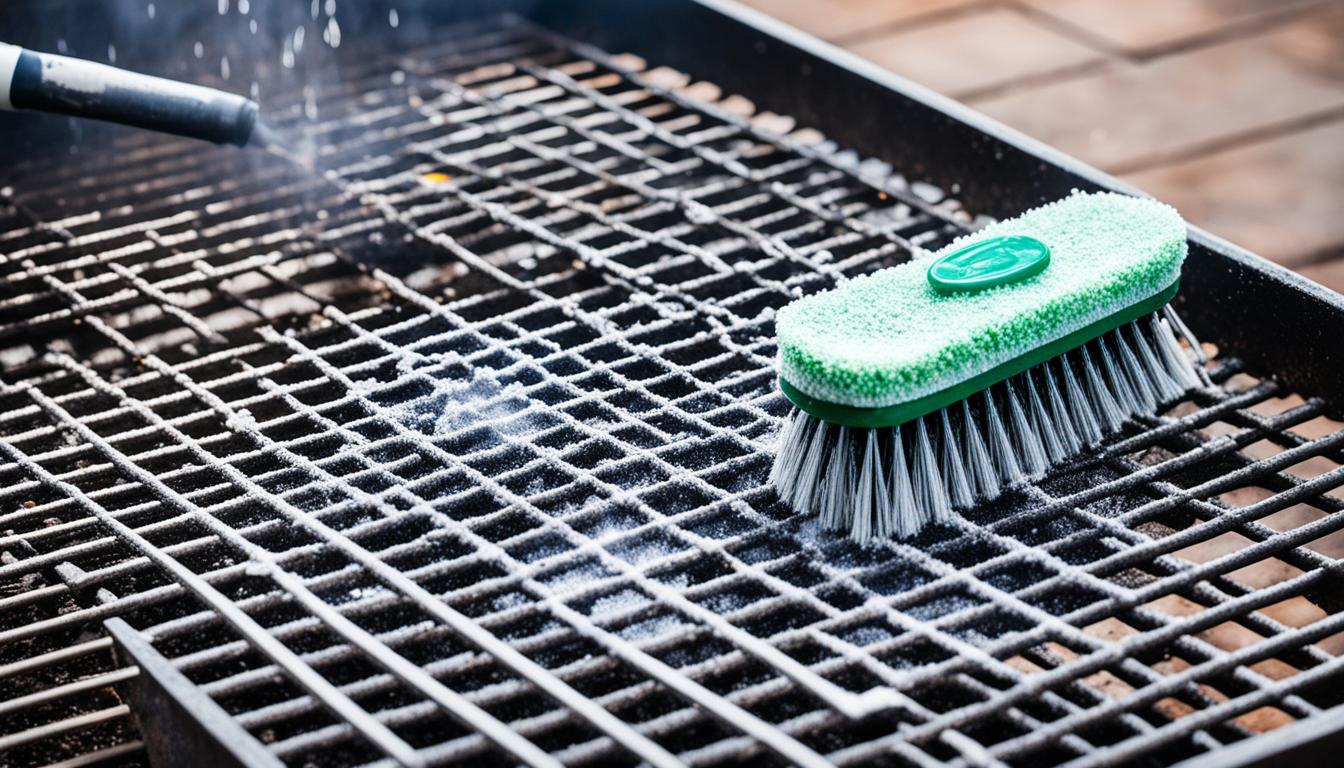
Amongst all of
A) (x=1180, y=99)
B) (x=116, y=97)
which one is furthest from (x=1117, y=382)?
(x=1180, y=99)

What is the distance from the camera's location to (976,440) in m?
1.66

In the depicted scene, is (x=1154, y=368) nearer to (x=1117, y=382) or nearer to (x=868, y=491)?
(x=1117, y=382)

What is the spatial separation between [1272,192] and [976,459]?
1.99 metres

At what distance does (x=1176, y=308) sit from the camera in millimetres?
2062

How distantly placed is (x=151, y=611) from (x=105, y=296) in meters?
0.77

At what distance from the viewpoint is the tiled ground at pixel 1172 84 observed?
3289 millimetres

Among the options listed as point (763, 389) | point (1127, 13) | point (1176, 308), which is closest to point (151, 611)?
point (763, 389)

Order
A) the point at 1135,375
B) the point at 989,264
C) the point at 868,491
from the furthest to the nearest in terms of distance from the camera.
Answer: the point at 1135,375
the point at 989,264
the point at 868,491

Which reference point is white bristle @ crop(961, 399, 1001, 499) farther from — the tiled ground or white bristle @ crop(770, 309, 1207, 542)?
the tiled ground

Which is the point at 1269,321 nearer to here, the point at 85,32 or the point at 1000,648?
the point at 1000,648

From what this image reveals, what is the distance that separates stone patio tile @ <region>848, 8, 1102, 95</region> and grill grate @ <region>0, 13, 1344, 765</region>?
1561 mm

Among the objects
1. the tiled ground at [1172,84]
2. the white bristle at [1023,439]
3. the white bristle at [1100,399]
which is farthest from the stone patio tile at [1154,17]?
the white bristle at [1023,439]

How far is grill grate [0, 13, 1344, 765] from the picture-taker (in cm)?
140

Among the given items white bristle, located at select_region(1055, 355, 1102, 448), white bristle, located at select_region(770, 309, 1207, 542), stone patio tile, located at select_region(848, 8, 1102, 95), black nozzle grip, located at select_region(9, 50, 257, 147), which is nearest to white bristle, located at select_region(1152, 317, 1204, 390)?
white bristle, located at select_region(770, 309, 1207, 542)
